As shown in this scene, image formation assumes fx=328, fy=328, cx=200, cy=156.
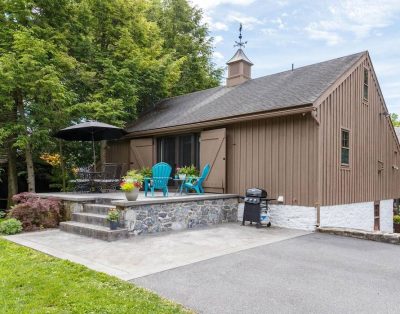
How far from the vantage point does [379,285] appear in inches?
146

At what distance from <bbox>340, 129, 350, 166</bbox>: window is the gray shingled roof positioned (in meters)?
1.60

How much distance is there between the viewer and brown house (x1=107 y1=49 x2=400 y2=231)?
7.59 meters

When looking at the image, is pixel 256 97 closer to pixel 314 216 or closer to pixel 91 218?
pixel 314 216

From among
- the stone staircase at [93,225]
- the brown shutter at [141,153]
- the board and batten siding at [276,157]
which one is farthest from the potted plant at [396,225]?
the stone staircase at [93,225]

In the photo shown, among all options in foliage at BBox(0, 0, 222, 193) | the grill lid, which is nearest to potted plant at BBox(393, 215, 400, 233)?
the grill lid

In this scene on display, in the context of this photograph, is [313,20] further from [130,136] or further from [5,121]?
[5,121]

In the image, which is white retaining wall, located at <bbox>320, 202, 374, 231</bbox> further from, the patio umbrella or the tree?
the tree

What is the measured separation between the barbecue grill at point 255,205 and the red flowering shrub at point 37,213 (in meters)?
4.36

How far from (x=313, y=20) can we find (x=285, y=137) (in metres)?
8.00

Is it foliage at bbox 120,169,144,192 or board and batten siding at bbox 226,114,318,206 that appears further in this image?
board and batten siding at bbox 226,114,318,206

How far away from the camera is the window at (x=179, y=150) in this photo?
33.6 ft

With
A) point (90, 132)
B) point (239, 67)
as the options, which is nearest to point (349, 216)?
point (239, 67)

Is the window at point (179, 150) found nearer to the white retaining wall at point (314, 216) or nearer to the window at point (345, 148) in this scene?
the white retaining wall at point (314, 216)

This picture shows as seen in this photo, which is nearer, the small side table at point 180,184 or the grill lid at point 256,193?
the grill lid at point 256,193
